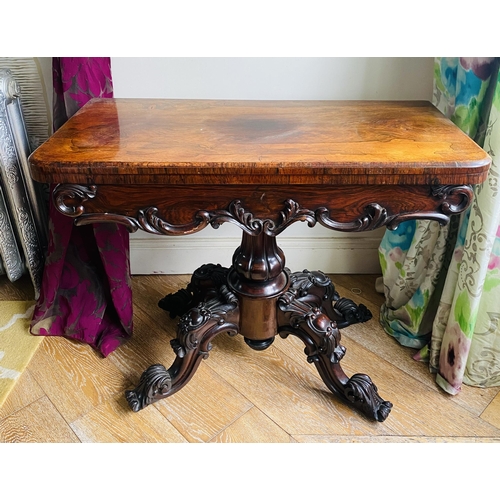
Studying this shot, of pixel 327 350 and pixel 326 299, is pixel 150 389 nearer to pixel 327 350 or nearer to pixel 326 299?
pixel 327 350

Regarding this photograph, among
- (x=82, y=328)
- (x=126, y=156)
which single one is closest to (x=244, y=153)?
(x=126, y=156)

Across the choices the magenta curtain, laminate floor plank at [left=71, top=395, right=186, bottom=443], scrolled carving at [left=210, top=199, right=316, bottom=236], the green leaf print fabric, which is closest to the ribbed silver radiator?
the magenta curtain

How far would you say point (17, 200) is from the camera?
4.22 feet

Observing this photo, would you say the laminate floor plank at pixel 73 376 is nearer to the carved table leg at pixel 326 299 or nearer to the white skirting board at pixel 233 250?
the white skirting board at pixel 233 250

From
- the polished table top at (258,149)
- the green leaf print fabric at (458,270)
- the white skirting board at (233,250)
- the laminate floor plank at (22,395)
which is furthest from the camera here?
the white skirting board at (233,250)

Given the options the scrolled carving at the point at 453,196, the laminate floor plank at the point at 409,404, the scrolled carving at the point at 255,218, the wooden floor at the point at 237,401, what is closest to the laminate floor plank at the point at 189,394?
the wooden floor at the point at 237,401

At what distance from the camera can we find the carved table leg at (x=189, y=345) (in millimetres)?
1074

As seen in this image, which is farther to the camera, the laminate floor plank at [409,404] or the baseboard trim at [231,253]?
the baseboard trim at [231,253]

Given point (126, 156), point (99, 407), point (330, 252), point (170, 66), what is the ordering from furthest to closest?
point (330, 252)
point (170, 66)
point (99, 407)
point (126, 156)

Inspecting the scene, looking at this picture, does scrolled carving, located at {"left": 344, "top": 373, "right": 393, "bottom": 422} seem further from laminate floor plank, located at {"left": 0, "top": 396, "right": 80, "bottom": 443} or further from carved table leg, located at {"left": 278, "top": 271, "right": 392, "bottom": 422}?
laminate floor plank, located at {"left": 0, "top": 396, "right": 80, "bottom": 443}

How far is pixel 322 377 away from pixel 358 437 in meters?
0.16

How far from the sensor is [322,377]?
3.73 ft

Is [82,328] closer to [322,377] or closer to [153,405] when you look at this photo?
[153,405]

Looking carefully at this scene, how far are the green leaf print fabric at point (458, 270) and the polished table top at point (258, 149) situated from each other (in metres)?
0.11
